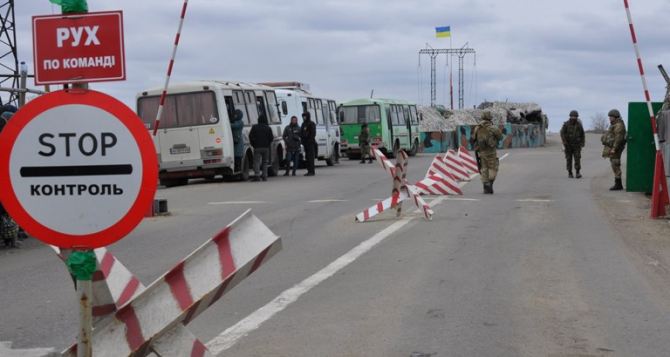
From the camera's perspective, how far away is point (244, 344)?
7000 millimetres

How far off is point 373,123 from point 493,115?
25384mm

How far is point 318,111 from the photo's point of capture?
4031 centimetres

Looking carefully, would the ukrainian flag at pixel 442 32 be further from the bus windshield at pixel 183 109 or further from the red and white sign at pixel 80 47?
the red and white sign at pixel 80 47

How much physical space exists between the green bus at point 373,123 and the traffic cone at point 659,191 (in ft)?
96.1

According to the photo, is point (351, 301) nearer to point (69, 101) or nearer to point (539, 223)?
point (69, 101)

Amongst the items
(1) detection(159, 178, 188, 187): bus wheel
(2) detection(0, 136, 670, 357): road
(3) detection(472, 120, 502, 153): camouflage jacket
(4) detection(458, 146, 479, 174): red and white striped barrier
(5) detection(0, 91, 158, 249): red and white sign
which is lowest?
(1) detection(159, 178, 188, 187): bus wheel

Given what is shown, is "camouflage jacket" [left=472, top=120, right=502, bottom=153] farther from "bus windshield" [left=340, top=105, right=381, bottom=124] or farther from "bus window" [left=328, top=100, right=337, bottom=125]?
"bus windshield" [left=340, top=105, right=381, bottom=124]

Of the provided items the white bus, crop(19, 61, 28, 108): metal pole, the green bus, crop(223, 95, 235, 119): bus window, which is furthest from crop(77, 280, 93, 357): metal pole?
the green bus

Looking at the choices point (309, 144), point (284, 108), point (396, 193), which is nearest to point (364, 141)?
point (284, 108)

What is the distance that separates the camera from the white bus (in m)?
37.0

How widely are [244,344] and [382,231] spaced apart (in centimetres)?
762

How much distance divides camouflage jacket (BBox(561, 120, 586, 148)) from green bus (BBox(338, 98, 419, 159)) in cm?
1878

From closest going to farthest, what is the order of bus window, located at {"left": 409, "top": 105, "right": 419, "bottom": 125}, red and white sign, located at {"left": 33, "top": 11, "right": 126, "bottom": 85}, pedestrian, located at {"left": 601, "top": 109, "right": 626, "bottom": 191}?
red and white sign, located at {"left": 33, "top": 11, "right": 126, "bottom": 85} → pedestrian, located at {"left": 601, "top": 109, "right": 626, "bottom": 191} → bus window, located at {"left": 409, "top": 105, "right": 419, "bottom": 125}

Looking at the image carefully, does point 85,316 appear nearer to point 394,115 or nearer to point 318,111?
point 318,111
